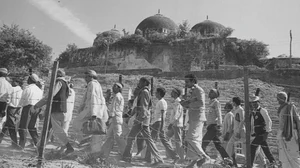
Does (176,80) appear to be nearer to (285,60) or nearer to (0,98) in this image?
(285,60)

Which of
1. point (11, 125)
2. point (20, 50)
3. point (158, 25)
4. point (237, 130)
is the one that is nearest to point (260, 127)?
point (237, 130)

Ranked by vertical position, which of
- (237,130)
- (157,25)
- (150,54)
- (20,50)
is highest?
(157,25)

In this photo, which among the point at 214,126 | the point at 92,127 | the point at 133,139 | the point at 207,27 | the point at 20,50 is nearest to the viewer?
the point at 92,127

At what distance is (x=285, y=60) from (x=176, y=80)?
8.47 m

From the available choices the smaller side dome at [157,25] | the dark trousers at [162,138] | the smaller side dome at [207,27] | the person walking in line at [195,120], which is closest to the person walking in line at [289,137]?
the person walking in line at [195,120]

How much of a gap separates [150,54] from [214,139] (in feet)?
65.3

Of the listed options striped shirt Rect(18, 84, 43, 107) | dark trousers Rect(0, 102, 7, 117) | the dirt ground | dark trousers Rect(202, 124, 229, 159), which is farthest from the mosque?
dark trousers Rect(0, 102, 7, 117)

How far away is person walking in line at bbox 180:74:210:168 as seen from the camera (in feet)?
14.2

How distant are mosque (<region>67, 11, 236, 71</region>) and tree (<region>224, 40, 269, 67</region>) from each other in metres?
0.79

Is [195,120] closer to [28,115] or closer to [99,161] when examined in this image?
[99,161]

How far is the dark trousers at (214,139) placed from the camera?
485 centimetres

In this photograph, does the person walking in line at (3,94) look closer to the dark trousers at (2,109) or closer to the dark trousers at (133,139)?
the dark trousers at (2,109)

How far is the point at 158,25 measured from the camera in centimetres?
2933

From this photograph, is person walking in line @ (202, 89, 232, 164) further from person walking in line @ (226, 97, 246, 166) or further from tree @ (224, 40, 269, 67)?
tree @ (224, 40, 269, 67)
